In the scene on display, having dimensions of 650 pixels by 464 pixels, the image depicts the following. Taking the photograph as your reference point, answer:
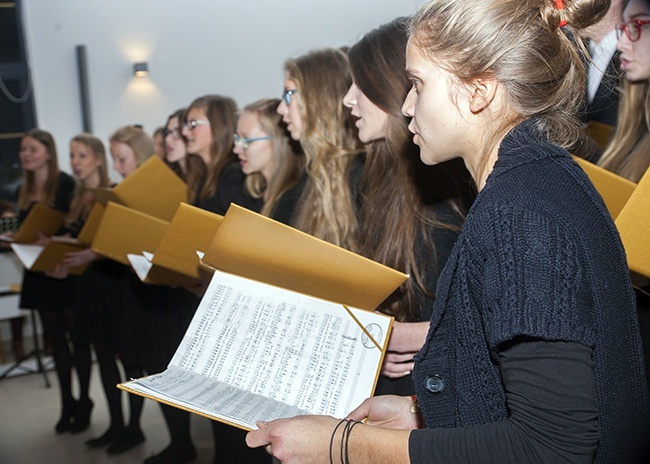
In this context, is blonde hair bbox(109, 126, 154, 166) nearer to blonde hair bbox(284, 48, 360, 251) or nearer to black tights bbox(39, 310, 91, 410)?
black tights bbox(39, 310, 91, 410)

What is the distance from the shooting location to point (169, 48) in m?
6.96

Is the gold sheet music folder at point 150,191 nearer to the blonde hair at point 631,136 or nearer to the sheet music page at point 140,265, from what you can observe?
the sheet music page at point 140,265

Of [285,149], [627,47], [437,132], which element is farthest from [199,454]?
[437,132]

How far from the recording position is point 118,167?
4.25 m

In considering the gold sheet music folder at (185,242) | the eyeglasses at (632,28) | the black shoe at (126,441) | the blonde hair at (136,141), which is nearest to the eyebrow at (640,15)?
the eyeglasses at (632,28)

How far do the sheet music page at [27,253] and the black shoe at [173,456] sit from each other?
1.27 metres

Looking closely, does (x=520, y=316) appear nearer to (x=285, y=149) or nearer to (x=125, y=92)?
(x=285, y=149)

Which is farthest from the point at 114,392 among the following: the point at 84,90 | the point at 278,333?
the point at 84,90

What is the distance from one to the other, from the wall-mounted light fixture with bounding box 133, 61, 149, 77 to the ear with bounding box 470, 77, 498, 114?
625cm

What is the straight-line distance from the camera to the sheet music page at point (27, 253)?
3.91m

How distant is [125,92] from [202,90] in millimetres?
738

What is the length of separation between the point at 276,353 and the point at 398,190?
0.63m

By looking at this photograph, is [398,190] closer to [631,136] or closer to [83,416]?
[631,136]

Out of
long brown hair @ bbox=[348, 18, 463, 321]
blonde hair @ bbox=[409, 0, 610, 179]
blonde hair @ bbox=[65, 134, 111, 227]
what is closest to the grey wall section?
blonde hair @ bbox=[65, 134, 111, 227]
